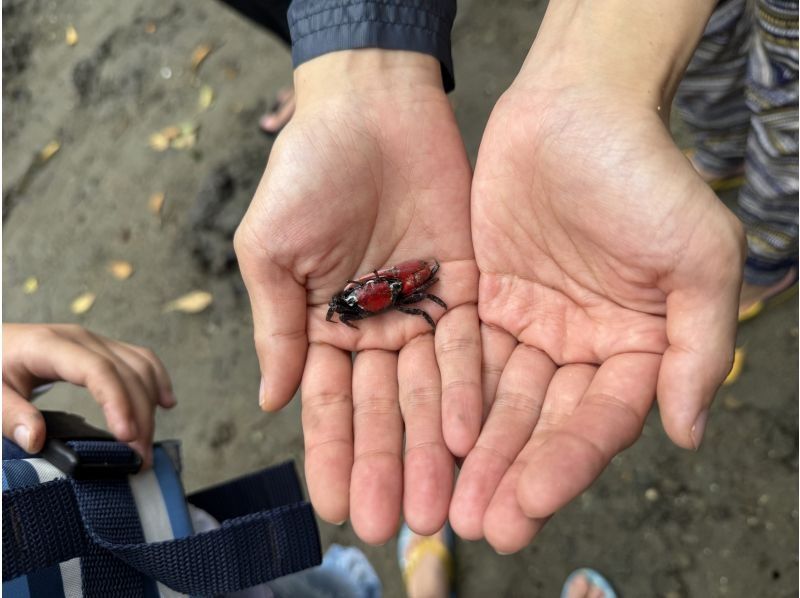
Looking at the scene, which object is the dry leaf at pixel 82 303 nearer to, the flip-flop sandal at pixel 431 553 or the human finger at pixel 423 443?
the flip-flop sandal at pixel 431 553

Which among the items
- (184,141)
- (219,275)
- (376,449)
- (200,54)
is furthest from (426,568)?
(200,54)

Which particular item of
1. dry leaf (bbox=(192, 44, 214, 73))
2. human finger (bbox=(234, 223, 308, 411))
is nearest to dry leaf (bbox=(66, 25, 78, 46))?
dry leaf (bbox=(192, 44, 214, 73))

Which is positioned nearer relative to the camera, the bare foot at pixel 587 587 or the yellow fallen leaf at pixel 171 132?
the bare foot at pixel 587 587

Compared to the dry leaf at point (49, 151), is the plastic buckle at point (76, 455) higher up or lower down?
higher up

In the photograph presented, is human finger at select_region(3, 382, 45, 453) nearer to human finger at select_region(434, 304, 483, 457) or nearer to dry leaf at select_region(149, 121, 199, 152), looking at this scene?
human finger at select_region(434, 304, 483, 457)

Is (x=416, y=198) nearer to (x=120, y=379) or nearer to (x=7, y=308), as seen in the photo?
(x=120, y=379)

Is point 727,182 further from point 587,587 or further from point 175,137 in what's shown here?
point 175,137

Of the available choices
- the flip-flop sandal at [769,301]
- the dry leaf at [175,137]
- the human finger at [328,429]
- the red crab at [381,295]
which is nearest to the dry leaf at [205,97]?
the dry leaf at [175,137]
